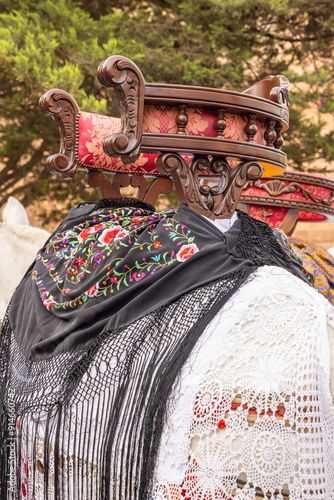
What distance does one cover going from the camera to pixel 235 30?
586 centimetres

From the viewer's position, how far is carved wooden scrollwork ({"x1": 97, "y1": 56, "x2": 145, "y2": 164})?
93cm

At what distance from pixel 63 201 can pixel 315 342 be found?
19.0 ft

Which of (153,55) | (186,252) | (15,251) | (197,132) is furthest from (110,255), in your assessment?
(153,55)

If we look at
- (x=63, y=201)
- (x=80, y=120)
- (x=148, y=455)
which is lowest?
(x=148, y=455)

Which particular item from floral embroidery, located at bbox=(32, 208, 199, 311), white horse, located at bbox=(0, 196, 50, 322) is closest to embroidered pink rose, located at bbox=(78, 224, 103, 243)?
Result: floral embroidery, located at bbox=(32, 208, 199, 311)

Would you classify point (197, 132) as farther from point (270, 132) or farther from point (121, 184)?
point (121, 184)

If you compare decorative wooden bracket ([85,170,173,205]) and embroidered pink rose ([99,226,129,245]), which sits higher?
decorative wooden bracket ([85,170,173,205])

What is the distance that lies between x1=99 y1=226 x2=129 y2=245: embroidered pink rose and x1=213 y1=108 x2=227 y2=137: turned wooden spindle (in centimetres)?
28

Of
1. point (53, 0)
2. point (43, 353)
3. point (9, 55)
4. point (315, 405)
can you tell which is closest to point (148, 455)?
point (315, 405)

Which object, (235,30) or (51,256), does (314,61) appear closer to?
(235,30)

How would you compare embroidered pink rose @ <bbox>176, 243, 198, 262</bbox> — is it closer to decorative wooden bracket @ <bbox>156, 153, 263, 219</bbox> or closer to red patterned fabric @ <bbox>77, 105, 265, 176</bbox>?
decorative wooden bracket @ <bbox>156, 153, 263, 219</bbox>

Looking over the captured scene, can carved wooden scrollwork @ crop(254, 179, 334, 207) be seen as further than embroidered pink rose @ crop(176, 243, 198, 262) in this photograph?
Yes

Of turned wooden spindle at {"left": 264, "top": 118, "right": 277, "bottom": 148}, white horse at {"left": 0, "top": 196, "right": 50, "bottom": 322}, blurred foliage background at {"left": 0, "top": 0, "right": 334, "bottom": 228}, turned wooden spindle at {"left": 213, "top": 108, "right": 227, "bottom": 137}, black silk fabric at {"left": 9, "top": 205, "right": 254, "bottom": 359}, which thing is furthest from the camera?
blurred foliage background at {"left": 0, "top": 0, "right": 334, "bottom": 228}

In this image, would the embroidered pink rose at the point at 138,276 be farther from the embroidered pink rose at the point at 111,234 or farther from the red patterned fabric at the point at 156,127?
the red patterned fabric at the point at 156,127
